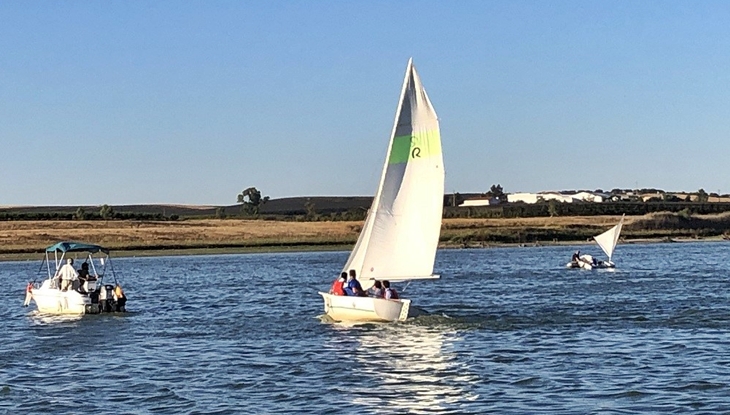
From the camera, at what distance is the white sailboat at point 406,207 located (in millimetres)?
40406

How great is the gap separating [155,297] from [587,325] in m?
28.0

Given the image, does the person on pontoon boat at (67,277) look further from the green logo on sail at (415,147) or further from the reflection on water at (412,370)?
the reflection on water at (412,370)

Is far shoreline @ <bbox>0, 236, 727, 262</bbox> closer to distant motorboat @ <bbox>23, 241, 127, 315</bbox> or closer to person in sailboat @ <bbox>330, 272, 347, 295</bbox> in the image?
distant motorboat @ <bbox>23, 241, 127, 315</bbox>

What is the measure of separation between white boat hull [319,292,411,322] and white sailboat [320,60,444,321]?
47 millimetres

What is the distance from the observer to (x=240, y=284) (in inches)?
2776

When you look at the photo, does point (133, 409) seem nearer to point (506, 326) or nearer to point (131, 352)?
point (131, 352)

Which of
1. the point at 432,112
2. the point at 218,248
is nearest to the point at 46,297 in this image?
the point at 432,112

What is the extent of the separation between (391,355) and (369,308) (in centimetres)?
681

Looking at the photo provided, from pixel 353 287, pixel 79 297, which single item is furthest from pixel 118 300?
pixel 353 287

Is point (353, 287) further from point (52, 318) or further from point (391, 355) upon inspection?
point (52, 318)

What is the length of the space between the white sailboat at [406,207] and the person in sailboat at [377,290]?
41 centimetres

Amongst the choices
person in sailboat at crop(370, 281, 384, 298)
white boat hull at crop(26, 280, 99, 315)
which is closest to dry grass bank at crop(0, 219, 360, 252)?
white boat hull at crop(26, 280, 99, 315)

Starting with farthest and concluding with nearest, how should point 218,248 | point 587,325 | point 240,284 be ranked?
point 218,248 → point 240,284 → point 587,325

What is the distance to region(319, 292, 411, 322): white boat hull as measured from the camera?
3909 centimetres
